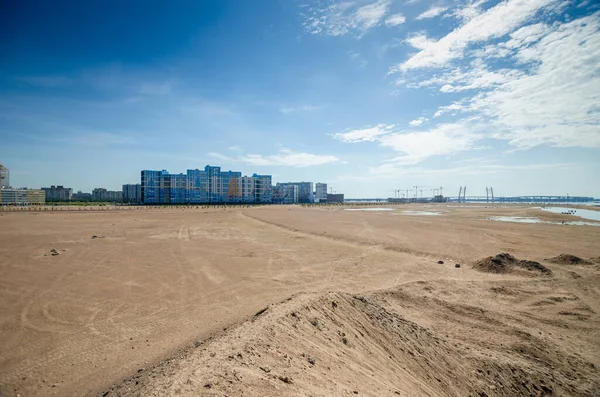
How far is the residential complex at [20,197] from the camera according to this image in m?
96.9

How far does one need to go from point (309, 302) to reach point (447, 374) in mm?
3581

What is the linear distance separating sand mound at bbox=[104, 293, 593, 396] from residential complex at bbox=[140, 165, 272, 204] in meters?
131

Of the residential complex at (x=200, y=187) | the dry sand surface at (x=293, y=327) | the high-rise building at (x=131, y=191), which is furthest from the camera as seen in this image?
the high-rise building at (x=131, y=191)

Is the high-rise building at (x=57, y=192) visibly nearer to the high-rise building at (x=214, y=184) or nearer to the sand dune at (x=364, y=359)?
the high-rise building at (x=214, y=184)

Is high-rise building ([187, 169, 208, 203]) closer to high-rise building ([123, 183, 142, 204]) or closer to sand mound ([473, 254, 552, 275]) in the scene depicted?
high-rise building ([123, 183, 142, 204])

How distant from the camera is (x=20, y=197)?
103m

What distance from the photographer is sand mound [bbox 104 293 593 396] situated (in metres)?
4.42

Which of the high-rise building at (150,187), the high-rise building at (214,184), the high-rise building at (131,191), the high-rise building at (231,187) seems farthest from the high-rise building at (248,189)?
the high-rise building at (131,191)

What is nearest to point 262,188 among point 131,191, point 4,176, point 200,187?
point 200,187

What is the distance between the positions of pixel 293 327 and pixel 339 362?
4.21 ft

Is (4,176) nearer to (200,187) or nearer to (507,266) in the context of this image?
(200,187)

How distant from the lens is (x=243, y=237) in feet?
79.4

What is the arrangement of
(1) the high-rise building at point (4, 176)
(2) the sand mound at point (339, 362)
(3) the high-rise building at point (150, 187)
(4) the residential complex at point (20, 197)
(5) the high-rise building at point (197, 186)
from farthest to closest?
1. (5) the high-rise building at point (197, 186)
2. (3) the high-rise building at point (150, 187)
3. (4) the residential complex at point (20, 197)
4. (1) the high-rise building at point (4, 176)
5. (2) the sand mound at point (339, 362)

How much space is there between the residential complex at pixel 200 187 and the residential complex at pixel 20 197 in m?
35.2
